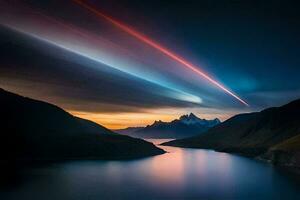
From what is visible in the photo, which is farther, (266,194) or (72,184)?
(72,184)

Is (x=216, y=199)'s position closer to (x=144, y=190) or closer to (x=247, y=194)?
(x=247, y=194)

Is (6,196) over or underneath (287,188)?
underneath

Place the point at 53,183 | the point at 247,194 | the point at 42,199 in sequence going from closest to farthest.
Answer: the point at 42,199
the point at 247,194
the point at 53,183

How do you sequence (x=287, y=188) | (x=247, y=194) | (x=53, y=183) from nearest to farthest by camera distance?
1. (x=247, y=194)
2. (x=287, y=188)
3. (x=53, y=183)

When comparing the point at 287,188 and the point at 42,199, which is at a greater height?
the point at 287,188

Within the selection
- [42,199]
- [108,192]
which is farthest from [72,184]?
[42,199]

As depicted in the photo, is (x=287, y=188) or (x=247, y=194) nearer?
(x=247, y=194)

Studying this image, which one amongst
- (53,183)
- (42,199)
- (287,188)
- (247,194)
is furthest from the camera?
(53,183)

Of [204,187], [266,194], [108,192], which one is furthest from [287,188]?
[108,192]

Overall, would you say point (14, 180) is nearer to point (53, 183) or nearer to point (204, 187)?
point (53, 183)
